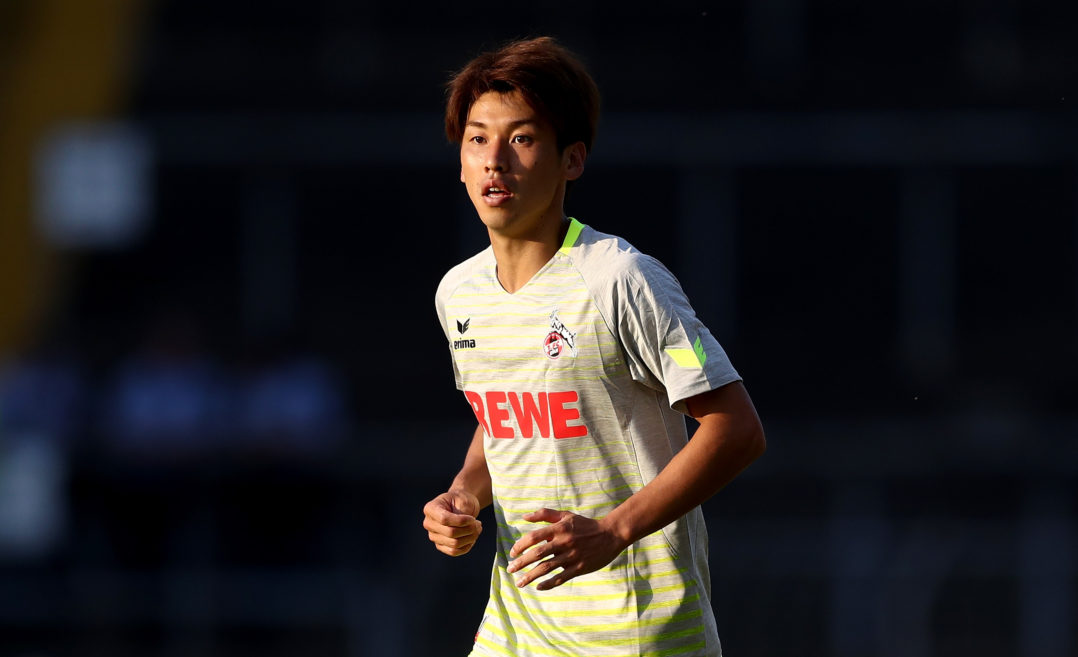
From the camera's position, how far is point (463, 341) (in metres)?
3.35

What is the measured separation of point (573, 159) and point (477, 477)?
766 millimetres

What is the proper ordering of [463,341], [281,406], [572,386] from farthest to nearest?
[281,406], [463,341], [572,386]

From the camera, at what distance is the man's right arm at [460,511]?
3174mm

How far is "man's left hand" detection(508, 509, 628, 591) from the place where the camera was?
2.75 meters

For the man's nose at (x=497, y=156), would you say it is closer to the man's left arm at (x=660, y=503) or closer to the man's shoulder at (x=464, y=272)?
the man's shoulder at (x=464, y=272)

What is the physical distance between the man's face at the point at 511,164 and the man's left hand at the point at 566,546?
0.69 m

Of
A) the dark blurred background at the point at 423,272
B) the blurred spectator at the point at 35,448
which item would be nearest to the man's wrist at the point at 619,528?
the dark blurred background at the point at 423,272

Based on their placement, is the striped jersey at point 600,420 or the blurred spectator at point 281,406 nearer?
the striped jersey at point 600,420

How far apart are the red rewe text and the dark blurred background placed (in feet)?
20.4

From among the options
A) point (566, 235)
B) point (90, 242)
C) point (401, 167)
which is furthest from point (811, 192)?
point (566, 235)

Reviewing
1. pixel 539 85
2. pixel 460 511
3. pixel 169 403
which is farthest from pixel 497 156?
pixel 169 403

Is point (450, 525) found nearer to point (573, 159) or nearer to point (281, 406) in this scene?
point (573, 159)

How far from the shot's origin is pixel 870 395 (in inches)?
493

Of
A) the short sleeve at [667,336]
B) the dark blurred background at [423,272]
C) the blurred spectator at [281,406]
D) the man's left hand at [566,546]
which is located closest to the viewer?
Answer: the man's left hand at [566,546]
